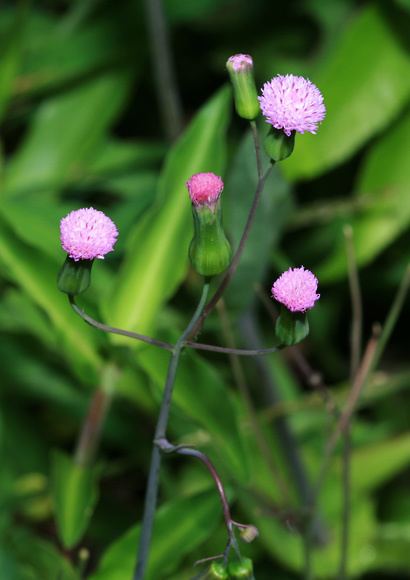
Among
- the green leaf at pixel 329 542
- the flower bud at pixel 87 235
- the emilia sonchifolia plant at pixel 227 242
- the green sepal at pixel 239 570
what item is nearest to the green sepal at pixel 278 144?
the emilia sonchifolia plant at pixel 227 242

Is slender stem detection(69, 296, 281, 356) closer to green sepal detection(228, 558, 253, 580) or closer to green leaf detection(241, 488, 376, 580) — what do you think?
green sepal detection(228, 558, 253, 580)

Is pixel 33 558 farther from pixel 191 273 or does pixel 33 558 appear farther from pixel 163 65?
pixel 163 65

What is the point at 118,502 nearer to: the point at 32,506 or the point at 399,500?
the point at 32,506

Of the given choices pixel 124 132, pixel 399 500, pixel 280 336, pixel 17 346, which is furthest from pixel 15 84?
pixel 280 336

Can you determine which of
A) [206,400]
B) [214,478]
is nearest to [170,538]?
[206,400]

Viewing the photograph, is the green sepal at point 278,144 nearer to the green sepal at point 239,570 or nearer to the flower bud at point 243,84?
the flower bud at point 243,84

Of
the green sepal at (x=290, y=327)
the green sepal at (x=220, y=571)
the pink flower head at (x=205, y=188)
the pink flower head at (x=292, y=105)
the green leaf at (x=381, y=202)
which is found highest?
the green leaf at (x=381, y=202)
